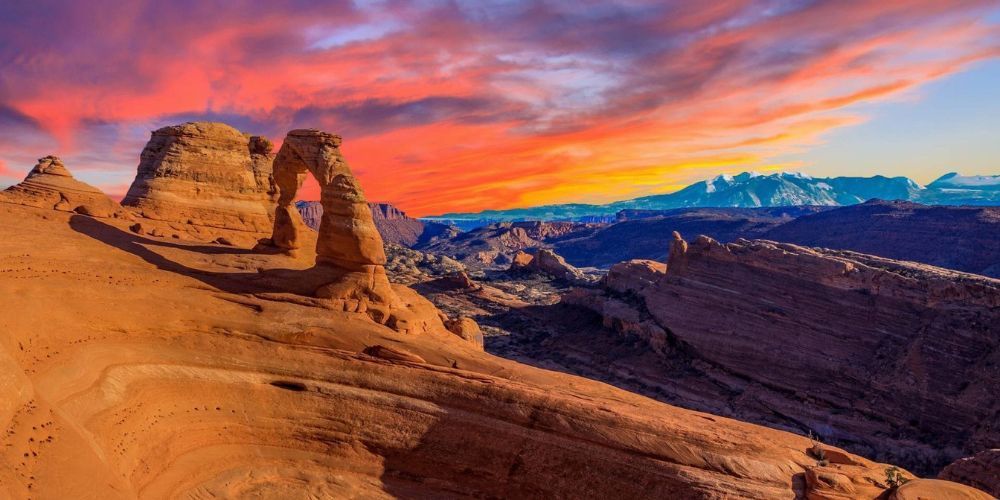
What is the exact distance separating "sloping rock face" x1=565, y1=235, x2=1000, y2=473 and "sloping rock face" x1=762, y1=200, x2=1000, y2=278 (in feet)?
236

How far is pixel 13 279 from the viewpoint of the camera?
54.7 ft

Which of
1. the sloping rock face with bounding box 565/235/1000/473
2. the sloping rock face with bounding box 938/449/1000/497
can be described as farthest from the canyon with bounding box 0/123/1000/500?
the sloping rock face with bounding box 938/449/1000/497

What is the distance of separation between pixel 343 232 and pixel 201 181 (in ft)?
52.0

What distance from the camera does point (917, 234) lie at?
12462cm

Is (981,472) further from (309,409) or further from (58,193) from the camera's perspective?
(58,193)

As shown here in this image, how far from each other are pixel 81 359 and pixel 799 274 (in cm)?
4963

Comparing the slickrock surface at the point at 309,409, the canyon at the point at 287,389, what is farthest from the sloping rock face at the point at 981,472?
the slickrock surface at the point at 309,409

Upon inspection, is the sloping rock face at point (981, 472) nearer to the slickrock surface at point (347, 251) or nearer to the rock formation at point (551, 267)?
the slickrock surface at point (347, 251)

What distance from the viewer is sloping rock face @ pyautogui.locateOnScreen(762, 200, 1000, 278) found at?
106 meters

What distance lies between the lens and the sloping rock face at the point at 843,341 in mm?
34625

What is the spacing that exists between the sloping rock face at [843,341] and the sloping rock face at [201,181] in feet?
116

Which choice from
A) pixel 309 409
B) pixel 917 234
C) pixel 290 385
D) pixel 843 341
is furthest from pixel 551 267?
pixel 917 234

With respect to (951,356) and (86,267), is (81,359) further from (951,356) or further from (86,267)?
(951,356)

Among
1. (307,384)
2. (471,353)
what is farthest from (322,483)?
(471,353)
